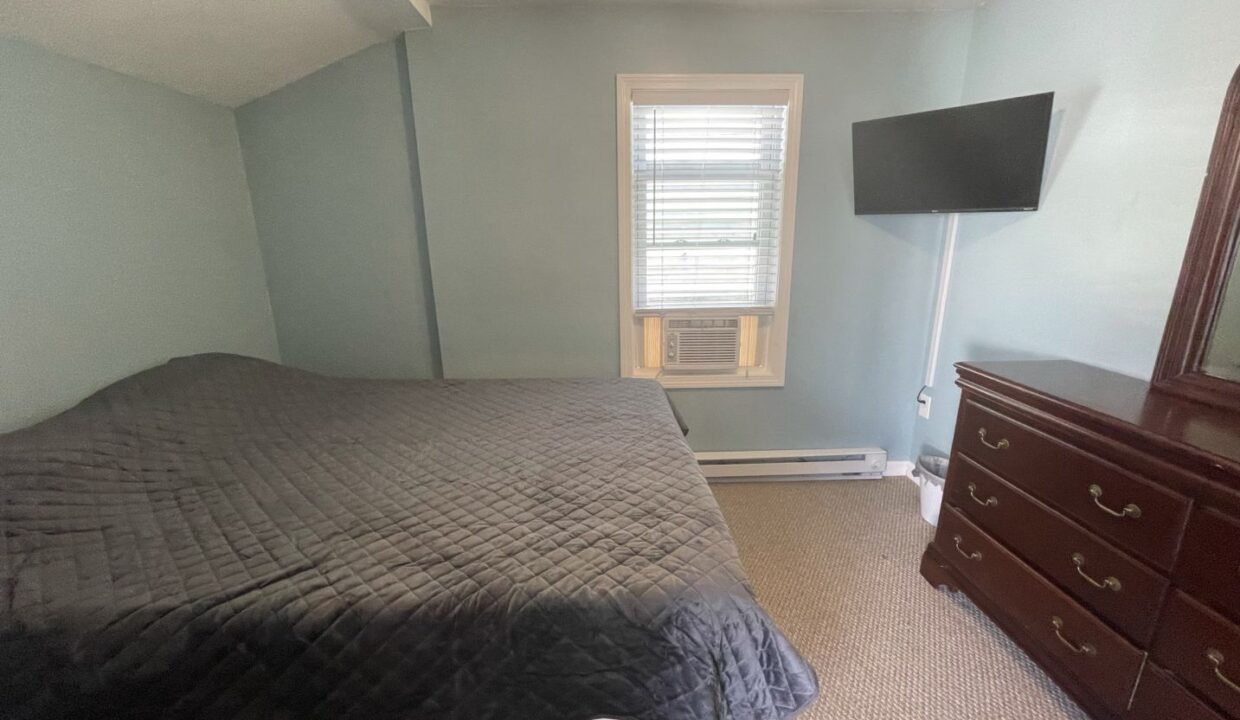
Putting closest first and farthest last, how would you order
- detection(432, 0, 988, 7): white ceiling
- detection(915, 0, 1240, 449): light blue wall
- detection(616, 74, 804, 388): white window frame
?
1. detection(915, 0, 1240, 449): light blue wall
2. detection(432, 0, 988, 7): white ceiling
3. detection(616, 74, 804, 388): white window frame

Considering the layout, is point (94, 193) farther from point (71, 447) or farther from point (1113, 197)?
point (1113, 197)

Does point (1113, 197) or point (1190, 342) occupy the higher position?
point (1113, 197)

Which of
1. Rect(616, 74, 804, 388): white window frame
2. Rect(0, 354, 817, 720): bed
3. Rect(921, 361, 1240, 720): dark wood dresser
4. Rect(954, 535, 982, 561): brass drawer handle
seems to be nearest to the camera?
Rect(0, 354, 817, 720): bed

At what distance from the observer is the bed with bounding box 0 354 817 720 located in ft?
2.91

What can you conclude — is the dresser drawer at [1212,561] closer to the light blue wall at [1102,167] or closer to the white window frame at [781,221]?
the light blue wall at [1102,167]

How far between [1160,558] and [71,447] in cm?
272

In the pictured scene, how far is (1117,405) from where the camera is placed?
1.25 m

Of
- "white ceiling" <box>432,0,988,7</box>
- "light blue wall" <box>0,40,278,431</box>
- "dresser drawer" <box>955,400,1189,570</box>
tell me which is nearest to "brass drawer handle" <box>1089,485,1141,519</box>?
"dresser drawer" <box>955,400,1189,570</box>

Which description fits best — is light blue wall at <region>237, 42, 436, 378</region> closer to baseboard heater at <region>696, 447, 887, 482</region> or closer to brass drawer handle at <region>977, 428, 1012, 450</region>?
baseboard heater at <region>696, 447, 887, 482</region>

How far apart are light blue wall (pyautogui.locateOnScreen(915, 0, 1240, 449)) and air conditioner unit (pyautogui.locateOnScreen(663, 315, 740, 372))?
3.62 feet

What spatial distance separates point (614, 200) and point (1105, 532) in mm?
2049

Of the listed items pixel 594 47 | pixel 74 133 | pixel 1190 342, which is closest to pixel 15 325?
pixel 74 133

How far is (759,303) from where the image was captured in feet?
8.05

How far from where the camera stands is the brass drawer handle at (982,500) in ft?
5.08
